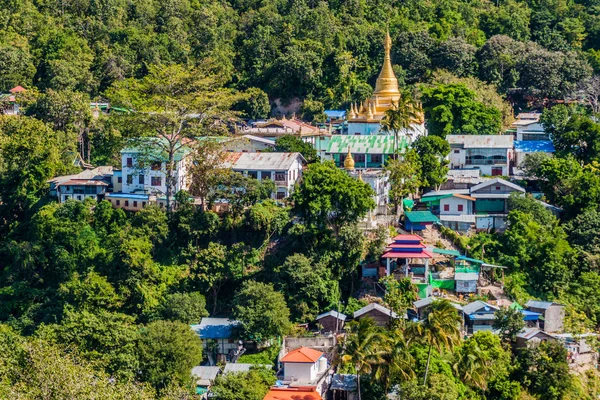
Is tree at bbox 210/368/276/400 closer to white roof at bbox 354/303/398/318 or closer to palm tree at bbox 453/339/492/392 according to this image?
white roof at bbox 354/303/398/318

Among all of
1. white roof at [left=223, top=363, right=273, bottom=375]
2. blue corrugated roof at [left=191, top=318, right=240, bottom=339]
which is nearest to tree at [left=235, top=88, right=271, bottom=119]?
blue corrugated roof at [left=191, top=318, right=240, bottom=339]

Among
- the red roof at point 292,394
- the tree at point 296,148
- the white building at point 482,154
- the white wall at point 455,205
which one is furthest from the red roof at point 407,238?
the white building at point 482,154

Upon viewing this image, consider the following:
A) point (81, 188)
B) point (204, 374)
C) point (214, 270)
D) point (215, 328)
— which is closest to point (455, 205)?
point (214, 270)

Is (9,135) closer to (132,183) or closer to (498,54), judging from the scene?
(132,183)

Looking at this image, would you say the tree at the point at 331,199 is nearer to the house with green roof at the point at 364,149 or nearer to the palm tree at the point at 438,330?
the house with green roof at the point at 364,149

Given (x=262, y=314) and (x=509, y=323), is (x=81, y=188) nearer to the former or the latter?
(x=262, y=314)

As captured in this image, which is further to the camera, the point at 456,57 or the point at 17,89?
the point at 456,57
